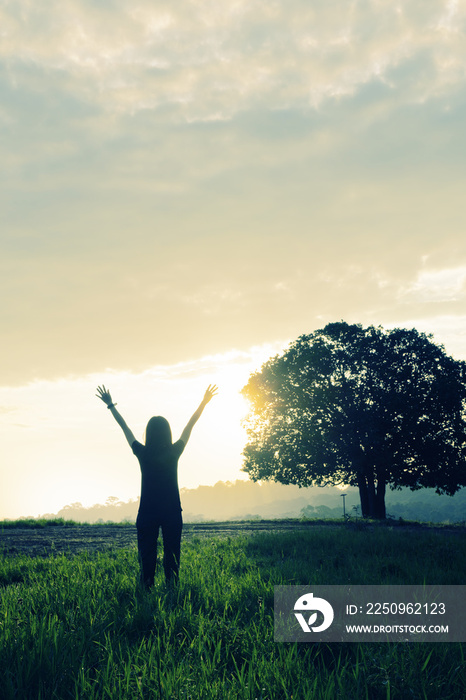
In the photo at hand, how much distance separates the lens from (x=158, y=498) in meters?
5.06

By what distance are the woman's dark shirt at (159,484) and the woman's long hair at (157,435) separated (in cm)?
5

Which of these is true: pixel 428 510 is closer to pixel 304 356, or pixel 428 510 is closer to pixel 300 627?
pixel 304 356

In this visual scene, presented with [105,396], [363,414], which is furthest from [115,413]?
[363,414]

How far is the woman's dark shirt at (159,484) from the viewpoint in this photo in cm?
505

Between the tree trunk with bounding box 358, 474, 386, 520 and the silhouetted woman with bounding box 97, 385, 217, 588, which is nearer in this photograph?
the silhouetted woman with bounding box 97, 385, 217, 588

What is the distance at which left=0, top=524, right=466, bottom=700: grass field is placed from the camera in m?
A: 2.90

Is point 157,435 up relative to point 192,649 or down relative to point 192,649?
up

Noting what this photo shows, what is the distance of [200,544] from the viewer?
11.0m

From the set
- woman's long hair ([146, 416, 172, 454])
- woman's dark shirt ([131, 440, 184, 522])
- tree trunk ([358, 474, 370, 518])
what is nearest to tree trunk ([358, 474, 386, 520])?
tree trunk ([358, 474, 370, 518])

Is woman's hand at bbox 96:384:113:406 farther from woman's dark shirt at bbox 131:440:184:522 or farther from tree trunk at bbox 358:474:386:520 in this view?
tree trunk at bbox 358:474:386:520

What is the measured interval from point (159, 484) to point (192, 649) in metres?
1.84

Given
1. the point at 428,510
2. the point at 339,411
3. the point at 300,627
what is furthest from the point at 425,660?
the point at 428,510

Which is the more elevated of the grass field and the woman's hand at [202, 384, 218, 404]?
the woman's hand at [202, 384, 218, 404]

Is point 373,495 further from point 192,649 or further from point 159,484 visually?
point 192,649
